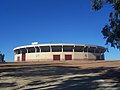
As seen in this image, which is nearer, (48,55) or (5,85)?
(5,85)

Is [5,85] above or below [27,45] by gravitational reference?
below

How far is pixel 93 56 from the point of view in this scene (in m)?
94.0

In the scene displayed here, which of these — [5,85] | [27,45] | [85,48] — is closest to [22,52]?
[27,45]

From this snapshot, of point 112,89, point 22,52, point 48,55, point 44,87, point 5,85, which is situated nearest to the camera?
point 112,89

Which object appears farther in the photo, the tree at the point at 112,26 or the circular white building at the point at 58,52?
the circular white building at the point at 58,52

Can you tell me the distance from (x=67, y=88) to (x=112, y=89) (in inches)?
122

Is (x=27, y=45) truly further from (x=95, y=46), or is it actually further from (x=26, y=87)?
(x=26, y=87)

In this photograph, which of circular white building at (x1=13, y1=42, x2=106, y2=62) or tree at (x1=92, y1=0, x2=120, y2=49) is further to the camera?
circular white building at (x1=13, y1=42, x2=106, y2=62)

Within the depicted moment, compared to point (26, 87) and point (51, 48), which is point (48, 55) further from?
point (26, 87)

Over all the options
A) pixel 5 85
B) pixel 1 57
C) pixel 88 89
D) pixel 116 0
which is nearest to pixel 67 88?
pixel 88 89

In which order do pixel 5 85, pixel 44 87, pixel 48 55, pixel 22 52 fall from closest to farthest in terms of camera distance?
pixel 44 87
pixel 5 85
pixel 48 55
pixel 22 52

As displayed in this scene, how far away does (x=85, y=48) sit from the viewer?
93562 mm

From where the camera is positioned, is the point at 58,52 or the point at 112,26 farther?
the point at 58,52

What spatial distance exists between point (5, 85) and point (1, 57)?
74.2 meters
